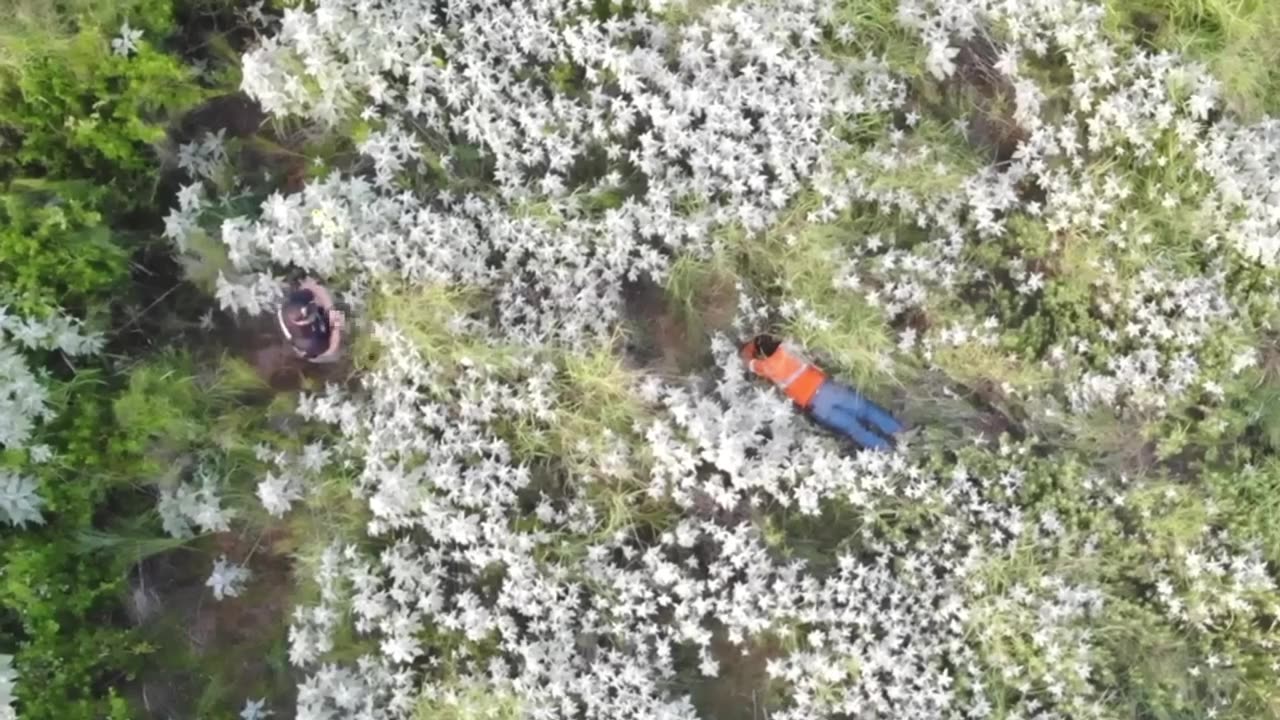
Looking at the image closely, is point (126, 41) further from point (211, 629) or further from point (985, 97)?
point (985, 97)

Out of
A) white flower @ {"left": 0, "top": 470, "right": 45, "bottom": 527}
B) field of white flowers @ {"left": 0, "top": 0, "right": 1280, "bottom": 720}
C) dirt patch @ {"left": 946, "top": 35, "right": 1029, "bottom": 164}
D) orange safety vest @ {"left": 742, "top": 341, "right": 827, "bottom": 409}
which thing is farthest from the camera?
dirt patch @ {"left": 946, "top": 35, "right": 1029, "bottom": 164}

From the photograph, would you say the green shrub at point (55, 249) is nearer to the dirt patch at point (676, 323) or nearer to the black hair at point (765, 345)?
the dirt patch at point (676, 323)

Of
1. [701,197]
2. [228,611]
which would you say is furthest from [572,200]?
[228,611]

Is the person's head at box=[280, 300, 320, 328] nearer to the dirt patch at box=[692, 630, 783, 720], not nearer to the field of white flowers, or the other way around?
the field of white flowers

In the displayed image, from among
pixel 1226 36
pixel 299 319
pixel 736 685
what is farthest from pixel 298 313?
pixel 1226 36

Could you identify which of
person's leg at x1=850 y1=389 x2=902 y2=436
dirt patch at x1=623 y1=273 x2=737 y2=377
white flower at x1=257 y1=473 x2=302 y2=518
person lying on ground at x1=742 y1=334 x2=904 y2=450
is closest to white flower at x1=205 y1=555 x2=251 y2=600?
white flower at x1=257 y1=473 x2=302 y2=518
